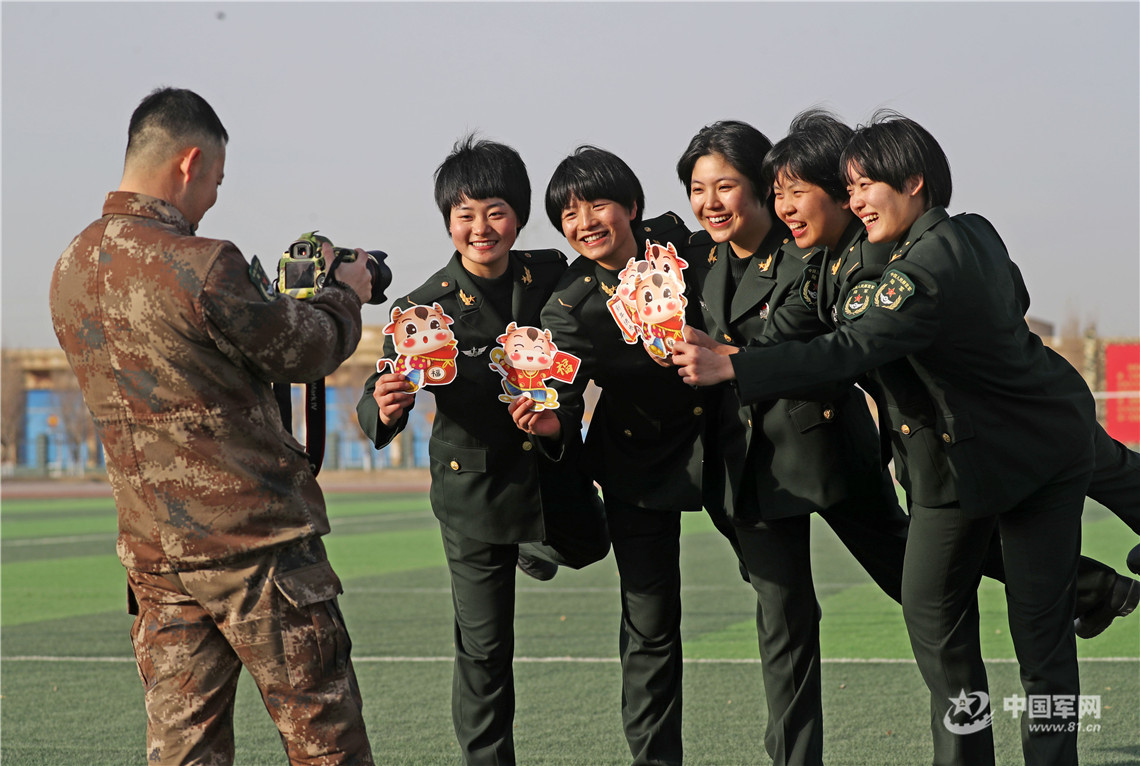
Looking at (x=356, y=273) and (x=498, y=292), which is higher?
(x=356, y=273)

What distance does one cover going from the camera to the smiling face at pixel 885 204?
3.64 metres

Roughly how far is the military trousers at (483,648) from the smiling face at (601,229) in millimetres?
1142

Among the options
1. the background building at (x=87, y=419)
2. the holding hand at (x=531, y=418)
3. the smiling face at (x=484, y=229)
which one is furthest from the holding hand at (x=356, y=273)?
the background building at (x=87, y=419)

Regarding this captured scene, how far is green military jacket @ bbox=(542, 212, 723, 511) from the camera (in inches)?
165

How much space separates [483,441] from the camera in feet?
14.3

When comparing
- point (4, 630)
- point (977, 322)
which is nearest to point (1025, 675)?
point (977, 322)

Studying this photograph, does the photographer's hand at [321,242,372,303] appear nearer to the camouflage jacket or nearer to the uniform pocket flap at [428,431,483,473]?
the camouflage jacket

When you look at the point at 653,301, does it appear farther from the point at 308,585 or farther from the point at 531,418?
the point at 308,585

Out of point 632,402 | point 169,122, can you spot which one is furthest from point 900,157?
point 169,122

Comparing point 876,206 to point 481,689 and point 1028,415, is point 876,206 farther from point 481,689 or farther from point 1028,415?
point 481,689

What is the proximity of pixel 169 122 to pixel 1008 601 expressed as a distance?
2973 millimetres

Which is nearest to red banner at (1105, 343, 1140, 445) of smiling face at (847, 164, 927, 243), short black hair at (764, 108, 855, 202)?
short black hair at (764, 108, 855, 202)

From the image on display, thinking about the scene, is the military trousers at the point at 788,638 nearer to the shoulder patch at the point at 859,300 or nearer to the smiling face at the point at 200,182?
the shoulder patch at the point at 859,300

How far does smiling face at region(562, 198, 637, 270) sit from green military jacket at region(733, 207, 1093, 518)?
0.85 metres
